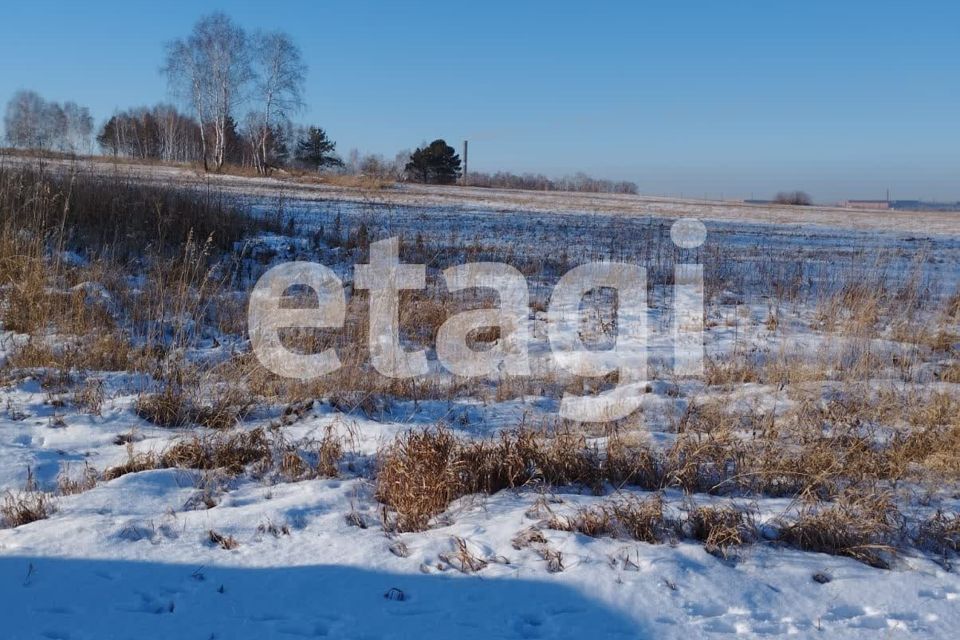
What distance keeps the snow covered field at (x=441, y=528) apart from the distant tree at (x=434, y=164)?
4606 centimetres

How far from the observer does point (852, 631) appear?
2545 mm

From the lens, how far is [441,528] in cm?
325

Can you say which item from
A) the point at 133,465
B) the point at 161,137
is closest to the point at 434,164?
the point at 161,137

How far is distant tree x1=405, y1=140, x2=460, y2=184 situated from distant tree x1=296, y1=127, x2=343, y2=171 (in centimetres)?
592

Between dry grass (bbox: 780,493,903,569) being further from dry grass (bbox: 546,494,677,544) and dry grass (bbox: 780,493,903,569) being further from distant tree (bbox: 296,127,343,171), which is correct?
distant tree (bbox: 296,127,343,171)

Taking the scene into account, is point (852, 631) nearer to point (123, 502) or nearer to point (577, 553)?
point (577, 553)

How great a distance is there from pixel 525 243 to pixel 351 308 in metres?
5.08

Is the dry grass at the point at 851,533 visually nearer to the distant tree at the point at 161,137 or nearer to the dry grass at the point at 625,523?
the dry grass at the point at 625,523

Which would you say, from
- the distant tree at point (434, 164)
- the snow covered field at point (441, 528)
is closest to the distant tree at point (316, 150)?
the distant tree at point (434, 164)

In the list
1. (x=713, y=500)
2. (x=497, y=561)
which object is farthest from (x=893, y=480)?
(x=497, y=561)

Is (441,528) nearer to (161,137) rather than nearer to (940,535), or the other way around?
(940,535)

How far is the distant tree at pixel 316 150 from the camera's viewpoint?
51375 mm

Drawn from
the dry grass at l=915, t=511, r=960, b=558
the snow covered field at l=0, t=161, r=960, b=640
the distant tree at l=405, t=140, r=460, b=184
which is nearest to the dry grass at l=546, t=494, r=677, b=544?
the snow covered field at l=0, t=161, r=960, b=640

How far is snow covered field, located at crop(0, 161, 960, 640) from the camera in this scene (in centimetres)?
258
